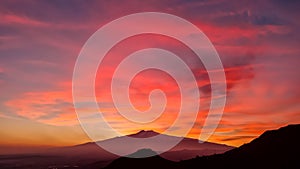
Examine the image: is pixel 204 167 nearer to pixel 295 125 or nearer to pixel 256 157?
pixel 256 157

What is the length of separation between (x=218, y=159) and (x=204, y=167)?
11.6 m

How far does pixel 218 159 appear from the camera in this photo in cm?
18338

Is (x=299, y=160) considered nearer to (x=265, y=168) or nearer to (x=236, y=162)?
(x=265, y=168)

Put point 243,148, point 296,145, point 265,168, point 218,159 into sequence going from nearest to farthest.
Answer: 1. point 265,168
2. point 296,145
3. point 218,159
4. point 243,148

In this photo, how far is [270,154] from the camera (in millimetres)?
171375

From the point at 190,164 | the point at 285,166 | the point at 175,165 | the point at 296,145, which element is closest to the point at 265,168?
the point at 285,166

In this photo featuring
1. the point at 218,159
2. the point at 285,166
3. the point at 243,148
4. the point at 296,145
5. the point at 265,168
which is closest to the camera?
the point at 285,166

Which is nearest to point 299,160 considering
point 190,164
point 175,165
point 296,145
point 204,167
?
point 296,145

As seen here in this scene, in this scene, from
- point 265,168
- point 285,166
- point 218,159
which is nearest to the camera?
point 285,166

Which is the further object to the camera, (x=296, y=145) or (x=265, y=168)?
(x=296, y=145)

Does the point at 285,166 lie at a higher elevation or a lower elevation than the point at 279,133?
lower

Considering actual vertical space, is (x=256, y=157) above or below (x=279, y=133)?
below

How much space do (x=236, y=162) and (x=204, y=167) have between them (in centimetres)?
1513

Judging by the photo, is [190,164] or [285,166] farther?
[190,164]
